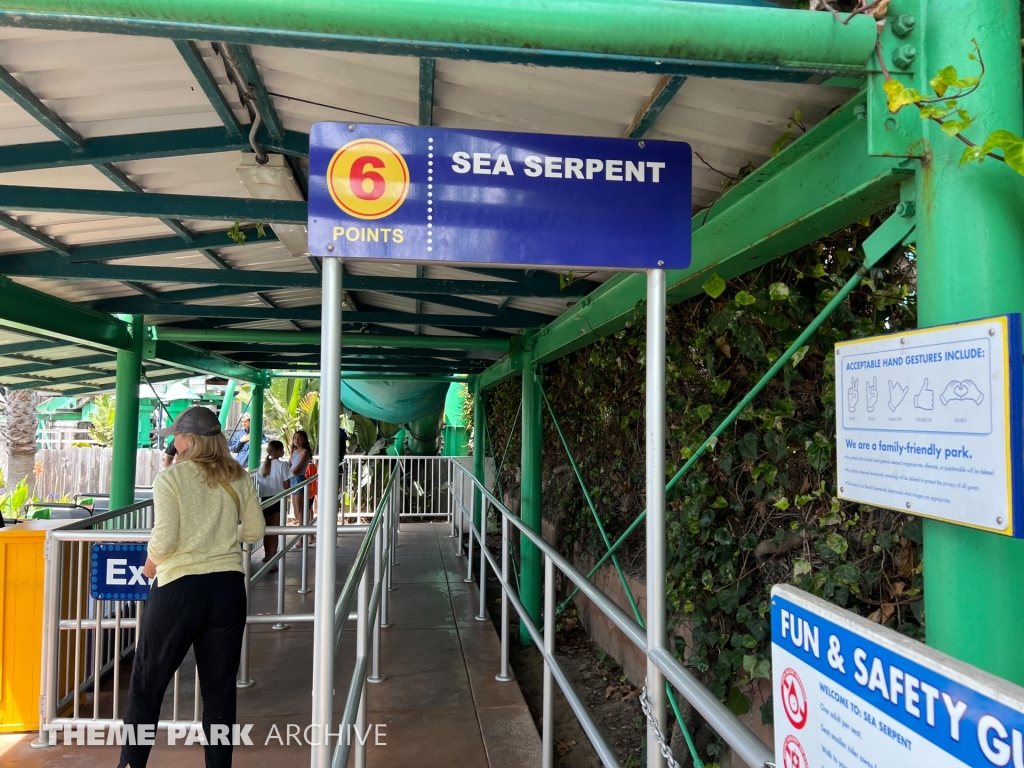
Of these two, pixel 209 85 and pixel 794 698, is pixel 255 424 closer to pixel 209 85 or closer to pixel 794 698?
pixel 209 85

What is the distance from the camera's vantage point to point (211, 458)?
280 centimetres

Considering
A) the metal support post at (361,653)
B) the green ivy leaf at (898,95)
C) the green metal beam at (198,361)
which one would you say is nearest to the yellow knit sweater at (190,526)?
the metal support post at (361,653)

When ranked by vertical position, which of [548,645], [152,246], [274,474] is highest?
[152,246]

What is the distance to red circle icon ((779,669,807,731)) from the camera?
1.02 metres

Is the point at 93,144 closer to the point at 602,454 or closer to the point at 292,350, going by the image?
the point at 602,454

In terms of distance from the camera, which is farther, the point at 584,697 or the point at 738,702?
the point at 584,697

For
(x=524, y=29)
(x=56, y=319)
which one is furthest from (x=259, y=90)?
(x=56, y=319)

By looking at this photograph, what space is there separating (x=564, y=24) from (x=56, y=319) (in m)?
4.69

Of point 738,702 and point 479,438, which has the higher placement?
point 479,438

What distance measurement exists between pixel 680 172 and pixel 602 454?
3.83 metres

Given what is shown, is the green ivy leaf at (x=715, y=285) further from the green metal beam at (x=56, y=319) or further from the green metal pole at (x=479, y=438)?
the green metal pole at (x=479, y=438)

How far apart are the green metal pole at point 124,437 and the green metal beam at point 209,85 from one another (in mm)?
3444

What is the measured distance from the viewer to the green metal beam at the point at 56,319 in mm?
4246

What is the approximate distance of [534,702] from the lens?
4.89 meters
